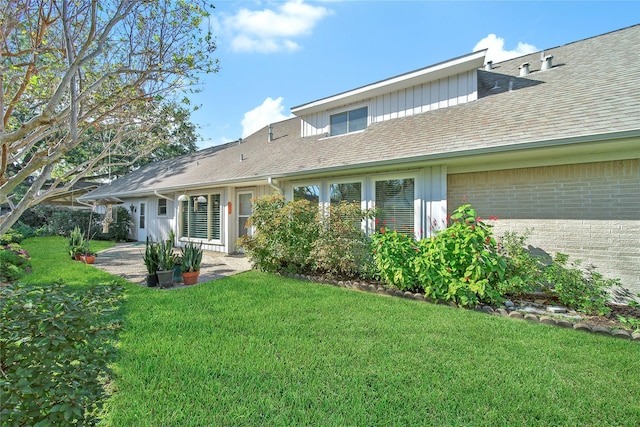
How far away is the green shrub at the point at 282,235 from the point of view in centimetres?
704

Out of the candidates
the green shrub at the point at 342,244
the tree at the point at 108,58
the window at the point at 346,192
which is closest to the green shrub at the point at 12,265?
the tree at the point at 108,58

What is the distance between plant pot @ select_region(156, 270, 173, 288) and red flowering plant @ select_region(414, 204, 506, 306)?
537 centimetres

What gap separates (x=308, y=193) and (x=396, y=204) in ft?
9.16

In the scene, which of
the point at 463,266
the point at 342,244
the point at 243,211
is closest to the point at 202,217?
the point at 243,211

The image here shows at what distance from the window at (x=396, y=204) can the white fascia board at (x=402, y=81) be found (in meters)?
3.36

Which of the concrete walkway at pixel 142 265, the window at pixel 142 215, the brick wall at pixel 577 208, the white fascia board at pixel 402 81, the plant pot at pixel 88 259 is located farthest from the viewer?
the window at pixel 142 215

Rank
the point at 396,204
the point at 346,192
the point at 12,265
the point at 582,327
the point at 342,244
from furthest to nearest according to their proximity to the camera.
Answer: the point at 346,192 < the point at 396,204 < the point at 12,265 < the point at 342,244 < the point at 582,327

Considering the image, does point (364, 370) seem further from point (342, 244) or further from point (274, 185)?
point (274, 185)

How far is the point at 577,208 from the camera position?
5133 millimetres

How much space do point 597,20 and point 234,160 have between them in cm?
1250

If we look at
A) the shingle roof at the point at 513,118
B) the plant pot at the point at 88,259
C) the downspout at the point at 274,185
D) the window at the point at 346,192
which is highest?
the shingle roof at the point at 513,118

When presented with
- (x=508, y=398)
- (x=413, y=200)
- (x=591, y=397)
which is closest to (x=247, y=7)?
(x=413, y=200)

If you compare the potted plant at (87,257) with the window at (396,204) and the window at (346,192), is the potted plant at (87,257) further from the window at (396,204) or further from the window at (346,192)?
the window at (396,204)

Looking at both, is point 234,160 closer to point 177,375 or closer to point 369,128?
point 369,128
